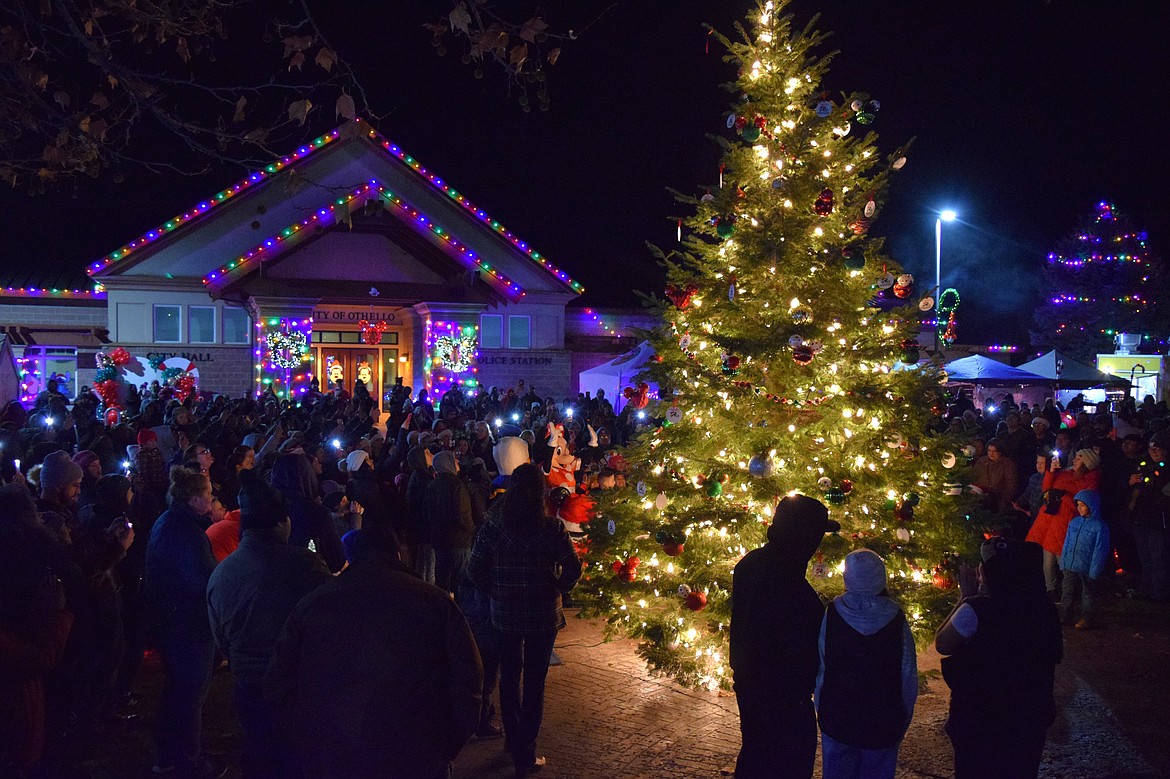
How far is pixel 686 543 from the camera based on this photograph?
23.4 feet

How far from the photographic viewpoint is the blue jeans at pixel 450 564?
8.07 m

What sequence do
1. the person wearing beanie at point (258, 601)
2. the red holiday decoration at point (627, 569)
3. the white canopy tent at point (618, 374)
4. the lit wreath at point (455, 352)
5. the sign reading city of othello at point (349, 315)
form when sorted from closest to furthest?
the person wearing beanie at point (258, 601) → the red holiday decoration at point (627, 569) → the white canopy tent at point (618, 374) → the lit wreath at point (455, 352) → the sign reading city of othello at point (349, 315)

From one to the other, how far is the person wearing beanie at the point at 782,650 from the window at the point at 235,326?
2504 centimetres

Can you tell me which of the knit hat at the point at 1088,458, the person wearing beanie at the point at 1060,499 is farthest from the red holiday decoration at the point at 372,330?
the knit hat at the point at 1088,458

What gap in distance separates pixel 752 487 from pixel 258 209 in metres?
24.1

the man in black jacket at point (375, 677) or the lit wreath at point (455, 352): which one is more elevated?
the lit wreath at point (455, 352)

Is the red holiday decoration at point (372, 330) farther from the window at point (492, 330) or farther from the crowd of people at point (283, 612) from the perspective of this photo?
the crowd of people at point (283, 612)

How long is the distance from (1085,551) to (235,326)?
24391 mm

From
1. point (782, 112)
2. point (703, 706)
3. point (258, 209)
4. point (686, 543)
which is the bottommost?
point (703, 706)

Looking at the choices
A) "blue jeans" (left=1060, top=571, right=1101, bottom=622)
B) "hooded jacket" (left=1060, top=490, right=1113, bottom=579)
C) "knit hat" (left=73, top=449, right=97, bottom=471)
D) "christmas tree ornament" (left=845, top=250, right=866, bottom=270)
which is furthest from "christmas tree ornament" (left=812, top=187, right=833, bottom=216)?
"knit hat" (left=73, top=449, right=97, bottom=471)

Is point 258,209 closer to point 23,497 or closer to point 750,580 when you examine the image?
point 23,497

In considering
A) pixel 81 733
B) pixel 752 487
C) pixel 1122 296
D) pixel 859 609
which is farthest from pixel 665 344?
pixel 1122 296

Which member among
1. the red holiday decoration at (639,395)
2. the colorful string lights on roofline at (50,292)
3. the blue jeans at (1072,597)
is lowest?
the blue jeans at (1072,597)

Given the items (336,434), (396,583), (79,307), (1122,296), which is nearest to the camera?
(396,583)
